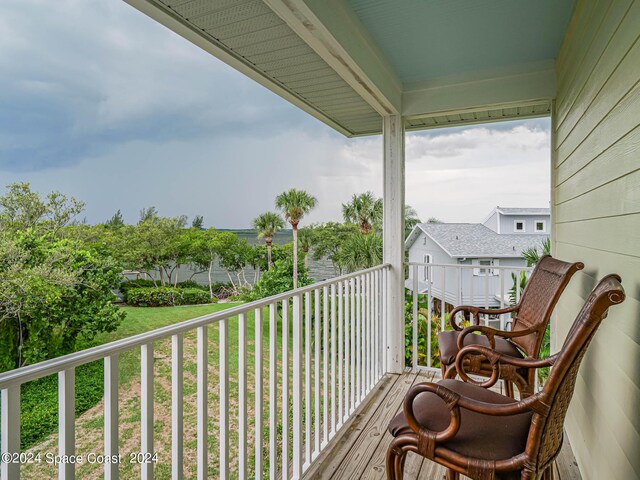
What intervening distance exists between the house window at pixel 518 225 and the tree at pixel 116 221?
4.83 m

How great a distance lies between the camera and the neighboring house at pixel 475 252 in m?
3.45

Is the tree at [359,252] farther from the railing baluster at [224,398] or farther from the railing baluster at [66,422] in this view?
the railing baluster at [66,422]

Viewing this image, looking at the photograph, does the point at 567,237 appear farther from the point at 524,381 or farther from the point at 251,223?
the point at 251,223

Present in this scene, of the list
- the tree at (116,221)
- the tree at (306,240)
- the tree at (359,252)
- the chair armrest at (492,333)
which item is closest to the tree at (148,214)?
the tree at (116,221)

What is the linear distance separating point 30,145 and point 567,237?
6660 mm

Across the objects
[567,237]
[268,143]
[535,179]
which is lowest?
[567,237]

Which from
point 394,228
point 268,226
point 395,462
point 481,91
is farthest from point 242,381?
point 268,226

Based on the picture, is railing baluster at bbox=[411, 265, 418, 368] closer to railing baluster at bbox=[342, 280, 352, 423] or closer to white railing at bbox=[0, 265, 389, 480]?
white railing at bbox=[0, 265, 389, 480]

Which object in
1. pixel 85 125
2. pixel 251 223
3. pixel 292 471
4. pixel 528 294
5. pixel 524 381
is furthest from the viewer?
pixel 251 223

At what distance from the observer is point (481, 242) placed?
147 inches

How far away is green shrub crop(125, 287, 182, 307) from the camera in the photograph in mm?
4492

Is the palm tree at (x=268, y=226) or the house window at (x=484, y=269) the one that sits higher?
the palm tree at (x=268, y=226)

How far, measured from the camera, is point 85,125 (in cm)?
698

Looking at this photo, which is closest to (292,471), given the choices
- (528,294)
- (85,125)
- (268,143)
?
(528,294)
